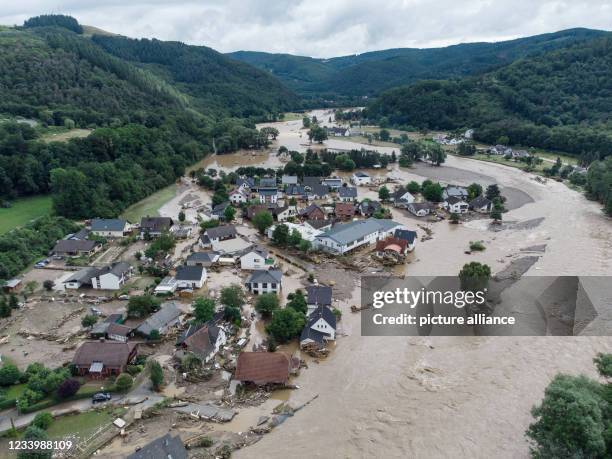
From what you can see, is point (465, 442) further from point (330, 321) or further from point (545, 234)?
point (545, 234)

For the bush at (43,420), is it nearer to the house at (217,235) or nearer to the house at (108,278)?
the house at (108,278)

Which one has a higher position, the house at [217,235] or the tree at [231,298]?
the house at [217,235]

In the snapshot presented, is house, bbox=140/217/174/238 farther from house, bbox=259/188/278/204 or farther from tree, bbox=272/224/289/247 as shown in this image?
house, bbox=259/188/278/204

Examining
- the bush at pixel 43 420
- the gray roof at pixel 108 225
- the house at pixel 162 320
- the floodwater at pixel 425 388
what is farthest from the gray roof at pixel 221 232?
the bush at pixel 43 420

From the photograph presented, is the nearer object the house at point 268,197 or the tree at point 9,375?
the tree at point 9,375

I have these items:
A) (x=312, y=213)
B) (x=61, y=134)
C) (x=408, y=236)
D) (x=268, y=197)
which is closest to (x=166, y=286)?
(x=312, y=213)

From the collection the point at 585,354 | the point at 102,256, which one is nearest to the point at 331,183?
the point at 102,256
